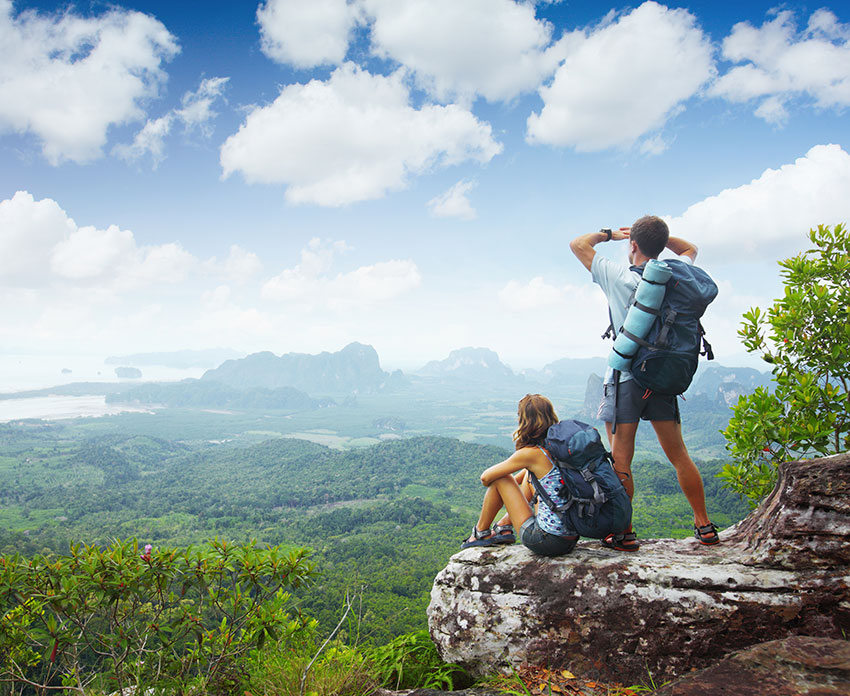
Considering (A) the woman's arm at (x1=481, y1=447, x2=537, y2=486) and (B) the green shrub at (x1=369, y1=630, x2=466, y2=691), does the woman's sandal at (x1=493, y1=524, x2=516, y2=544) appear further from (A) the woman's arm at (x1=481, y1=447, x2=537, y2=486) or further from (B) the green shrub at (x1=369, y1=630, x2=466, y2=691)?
(B) the green shrub at (x1=369, y1=630, x2=466, y2=691)

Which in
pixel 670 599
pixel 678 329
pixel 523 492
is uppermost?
pixel 678 329

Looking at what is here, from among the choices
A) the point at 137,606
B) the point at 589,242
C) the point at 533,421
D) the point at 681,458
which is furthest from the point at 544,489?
the point at 137,606

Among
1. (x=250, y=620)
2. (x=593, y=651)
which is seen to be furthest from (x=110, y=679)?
(x=593, y=651)

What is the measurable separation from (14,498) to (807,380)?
10232 cm

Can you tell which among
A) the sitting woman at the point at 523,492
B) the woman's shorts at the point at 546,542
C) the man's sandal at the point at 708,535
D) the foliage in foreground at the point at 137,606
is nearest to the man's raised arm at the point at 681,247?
the sitting woman at the point at 523,492

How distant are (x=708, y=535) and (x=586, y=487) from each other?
105cm

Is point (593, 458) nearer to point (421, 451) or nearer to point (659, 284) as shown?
point (659, 284)

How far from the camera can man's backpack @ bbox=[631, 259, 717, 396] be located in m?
2.79

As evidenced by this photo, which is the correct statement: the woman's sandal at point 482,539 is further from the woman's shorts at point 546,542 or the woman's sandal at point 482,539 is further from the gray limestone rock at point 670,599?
the woman's shorts at point 546,542

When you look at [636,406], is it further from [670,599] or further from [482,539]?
[482,539]

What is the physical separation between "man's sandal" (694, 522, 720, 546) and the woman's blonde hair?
4.15ft

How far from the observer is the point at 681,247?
321 centimetres

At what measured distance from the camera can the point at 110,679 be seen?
110 inches

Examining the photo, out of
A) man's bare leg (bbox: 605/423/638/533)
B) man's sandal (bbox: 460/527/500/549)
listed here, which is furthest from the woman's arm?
man's bare leg (bbox: 605/423/638/533)
